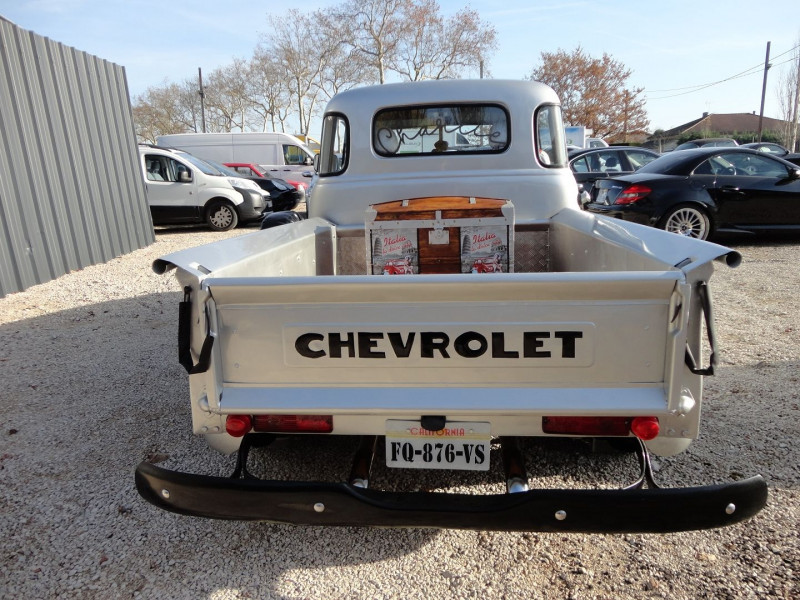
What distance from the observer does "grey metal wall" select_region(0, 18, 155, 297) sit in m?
7.16

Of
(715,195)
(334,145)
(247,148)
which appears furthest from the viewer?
(247,148)

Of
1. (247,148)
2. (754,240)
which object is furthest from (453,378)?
(247,148)

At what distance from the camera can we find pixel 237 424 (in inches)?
85.0

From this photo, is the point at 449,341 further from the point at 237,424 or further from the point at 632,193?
the point at 632,193

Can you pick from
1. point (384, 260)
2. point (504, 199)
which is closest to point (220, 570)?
point (384, 260)

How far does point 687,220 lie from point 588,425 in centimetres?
751

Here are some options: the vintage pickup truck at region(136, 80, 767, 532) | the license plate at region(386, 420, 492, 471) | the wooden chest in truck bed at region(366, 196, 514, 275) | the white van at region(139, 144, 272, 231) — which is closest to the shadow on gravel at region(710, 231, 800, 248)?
the wooden chest in truck bed at region(366, 196, 514, 275)

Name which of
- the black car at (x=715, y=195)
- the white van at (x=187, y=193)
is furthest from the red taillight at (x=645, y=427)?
the white van at (x=187, y=193)

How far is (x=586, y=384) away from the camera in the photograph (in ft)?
6.59

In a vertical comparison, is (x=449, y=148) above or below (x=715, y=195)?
above

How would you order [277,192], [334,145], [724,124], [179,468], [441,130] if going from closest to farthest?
1. [179,468]
2. [441,130]
3. [334,145]
4. [277,192]
5. [724,124]

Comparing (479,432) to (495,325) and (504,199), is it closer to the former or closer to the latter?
(495,325)

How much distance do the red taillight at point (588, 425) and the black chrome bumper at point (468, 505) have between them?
252 millimetres

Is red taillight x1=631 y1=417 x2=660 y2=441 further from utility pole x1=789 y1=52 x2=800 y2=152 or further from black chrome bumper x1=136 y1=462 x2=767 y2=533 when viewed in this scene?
utility pole x1=789 y1=52 x2=800 y2=152
